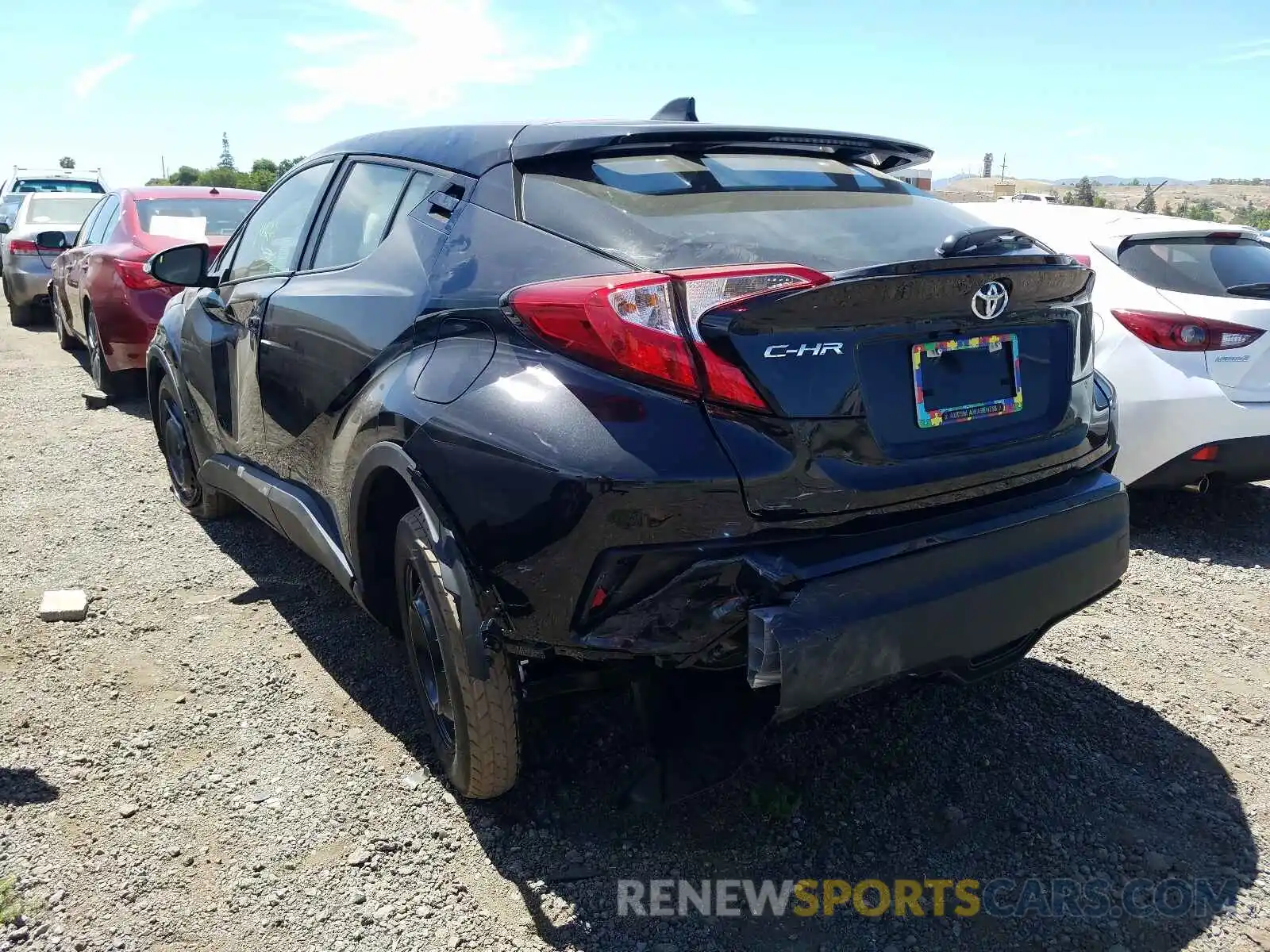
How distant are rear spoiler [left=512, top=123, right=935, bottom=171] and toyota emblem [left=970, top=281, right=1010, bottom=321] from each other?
0.77m

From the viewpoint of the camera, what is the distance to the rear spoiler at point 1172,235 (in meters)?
4.92

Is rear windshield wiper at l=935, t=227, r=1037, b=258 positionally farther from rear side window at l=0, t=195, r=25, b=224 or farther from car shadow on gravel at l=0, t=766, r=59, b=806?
rear side window at l=0, t=195, r=25, b=224

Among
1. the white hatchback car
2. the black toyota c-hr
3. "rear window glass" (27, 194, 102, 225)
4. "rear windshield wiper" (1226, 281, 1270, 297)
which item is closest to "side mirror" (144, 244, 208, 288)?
the black toyota c-hr

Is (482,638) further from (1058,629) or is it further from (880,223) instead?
(1058,629)

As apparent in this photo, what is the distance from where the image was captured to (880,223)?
2508 millimetres

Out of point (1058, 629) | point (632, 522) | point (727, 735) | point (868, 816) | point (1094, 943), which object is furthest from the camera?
point (1058, 629)

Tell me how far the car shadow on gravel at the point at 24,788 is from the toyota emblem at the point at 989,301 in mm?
2704

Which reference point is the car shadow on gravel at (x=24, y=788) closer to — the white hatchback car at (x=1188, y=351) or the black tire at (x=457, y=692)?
the black tire at (x=457, y=692)

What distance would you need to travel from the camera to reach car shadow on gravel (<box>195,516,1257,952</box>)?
2.30 metres

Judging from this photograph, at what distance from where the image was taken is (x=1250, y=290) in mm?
4664

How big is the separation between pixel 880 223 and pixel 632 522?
103 cm

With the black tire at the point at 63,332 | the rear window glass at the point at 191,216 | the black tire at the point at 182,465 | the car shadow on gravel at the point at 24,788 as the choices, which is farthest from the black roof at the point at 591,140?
the black tire at the point at 63,332

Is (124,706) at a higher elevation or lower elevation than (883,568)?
lower

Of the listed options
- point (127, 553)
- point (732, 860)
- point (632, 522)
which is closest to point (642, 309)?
point (632, 522)
